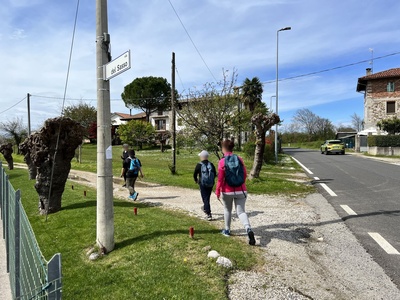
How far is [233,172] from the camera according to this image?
5.21 m

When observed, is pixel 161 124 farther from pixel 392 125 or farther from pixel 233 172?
pixel 233 172

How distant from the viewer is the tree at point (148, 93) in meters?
57.4

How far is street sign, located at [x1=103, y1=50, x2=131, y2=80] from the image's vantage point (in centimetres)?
421

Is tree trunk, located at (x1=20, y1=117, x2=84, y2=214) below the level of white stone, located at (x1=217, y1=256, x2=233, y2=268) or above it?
above

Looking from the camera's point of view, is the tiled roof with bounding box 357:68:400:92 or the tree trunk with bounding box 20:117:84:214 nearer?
the tree trunk with bounding box 20:117:84:214

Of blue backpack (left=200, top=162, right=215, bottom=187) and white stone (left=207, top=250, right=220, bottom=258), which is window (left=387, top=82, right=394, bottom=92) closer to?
blue backpack (left=200, top=162, right=215, bottom=187)

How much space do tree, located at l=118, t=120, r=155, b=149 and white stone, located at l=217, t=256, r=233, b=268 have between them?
4354cm

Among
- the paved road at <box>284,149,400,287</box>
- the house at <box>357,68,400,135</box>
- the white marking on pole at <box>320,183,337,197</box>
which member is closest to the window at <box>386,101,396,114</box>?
the house at <box>357,68,400,135</box>

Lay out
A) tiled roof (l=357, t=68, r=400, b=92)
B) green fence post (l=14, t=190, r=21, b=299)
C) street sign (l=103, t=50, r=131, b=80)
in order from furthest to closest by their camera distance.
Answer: tiled roof (l=357, t=68, r=400, b=92) → street sign (l=103, t=50, r=131, b=80) → green fence post (l=14, t=190, r=21, b=299)

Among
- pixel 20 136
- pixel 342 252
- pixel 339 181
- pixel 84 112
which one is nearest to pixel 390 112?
pixel 339 181

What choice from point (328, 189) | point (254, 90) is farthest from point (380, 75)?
point (328, 189)

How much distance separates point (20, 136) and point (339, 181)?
1920 inches

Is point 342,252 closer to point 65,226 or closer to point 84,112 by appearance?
point 65,226

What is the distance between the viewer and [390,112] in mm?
41688
